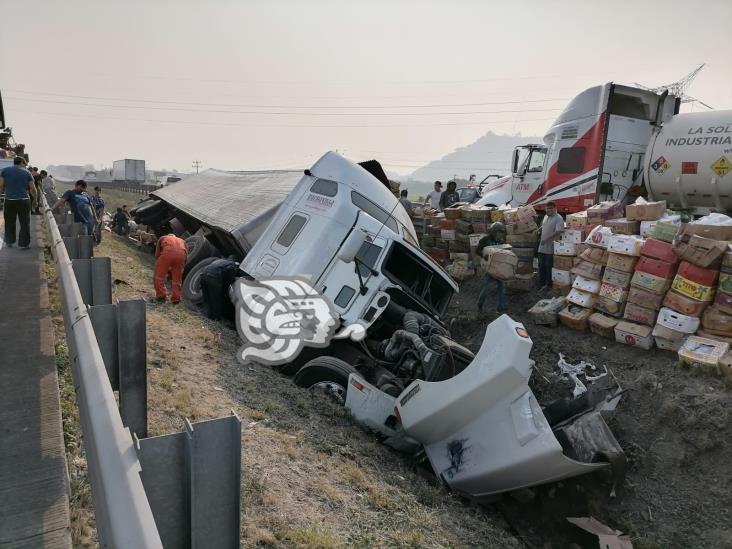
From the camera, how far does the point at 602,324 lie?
25.3 feet

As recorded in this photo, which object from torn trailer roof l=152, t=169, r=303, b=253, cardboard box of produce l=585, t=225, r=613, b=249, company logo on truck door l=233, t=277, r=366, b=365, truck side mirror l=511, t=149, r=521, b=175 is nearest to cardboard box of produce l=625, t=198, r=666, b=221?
cardboard box of produce l=585, t=225, r=613, b=249

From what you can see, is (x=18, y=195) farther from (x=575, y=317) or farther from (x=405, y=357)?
(x=575, y=317)

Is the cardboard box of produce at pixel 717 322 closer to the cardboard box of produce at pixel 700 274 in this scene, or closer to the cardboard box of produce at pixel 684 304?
the cardboard box of produce at pixel 684 304

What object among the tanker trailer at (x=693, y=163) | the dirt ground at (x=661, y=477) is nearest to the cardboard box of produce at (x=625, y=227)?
the dirt ground at (x=661, y=477)

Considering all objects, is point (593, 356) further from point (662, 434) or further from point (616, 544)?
point (616, 544)

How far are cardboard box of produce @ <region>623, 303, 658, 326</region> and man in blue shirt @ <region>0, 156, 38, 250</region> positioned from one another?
8.59 metres

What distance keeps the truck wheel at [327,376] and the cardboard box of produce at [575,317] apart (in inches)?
161

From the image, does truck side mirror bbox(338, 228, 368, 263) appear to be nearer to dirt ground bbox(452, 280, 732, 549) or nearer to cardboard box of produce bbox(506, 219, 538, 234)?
dirt ground bbox(452, 280, 732, 549)

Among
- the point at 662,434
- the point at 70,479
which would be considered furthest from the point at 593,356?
the point at 70,479

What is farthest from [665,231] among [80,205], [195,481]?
[80,205]

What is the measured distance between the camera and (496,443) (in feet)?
14.8

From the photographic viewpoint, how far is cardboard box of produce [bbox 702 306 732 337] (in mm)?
6352

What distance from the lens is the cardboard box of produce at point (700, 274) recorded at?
21.5 ft

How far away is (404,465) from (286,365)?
2.14 m
